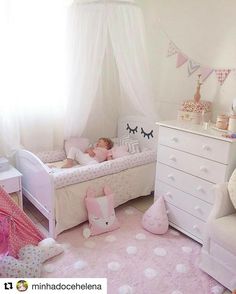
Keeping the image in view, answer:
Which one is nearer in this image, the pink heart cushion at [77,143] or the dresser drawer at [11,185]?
the dresser drawer at [11,185]

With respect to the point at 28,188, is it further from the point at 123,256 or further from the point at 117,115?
the point at 117,115

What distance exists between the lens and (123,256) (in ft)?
7.75

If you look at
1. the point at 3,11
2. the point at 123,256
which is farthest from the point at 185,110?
the point at 3,11

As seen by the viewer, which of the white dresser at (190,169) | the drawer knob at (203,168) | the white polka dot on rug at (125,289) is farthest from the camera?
the drawer knob at (203,168)

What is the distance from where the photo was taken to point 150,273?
2.17 meters

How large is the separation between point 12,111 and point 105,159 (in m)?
1.09

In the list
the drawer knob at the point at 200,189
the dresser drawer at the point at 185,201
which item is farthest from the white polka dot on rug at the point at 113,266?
the drawer knob at the point at 200,189

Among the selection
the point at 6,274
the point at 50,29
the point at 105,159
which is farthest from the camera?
the point at 105,159

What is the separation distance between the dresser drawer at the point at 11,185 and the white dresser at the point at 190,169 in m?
1.37

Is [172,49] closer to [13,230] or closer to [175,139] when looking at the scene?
[175,139]

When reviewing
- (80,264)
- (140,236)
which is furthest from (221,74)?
(80,264)

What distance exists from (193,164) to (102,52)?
1.54m

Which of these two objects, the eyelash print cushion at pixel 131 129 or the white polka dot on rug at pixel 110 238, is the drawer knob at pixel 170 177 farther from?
the eyelash print cushion at pixel 131 129

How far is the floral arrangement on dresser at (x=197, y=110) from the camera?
2693 millimetres
